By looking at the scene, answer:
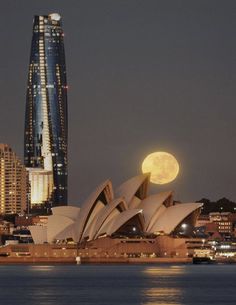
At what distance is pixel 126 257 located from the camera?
170 metres

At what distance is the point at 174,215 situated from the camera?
156625mm

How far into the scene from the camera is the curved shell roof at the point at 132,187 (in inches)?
5920

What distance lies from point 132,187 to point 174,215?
772 cm

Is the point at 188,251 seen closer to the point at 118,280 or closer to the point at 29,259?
the point at 29,259

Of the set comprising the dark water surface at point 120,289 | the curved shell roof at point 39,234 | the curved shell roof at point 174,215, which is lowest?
the dark water surface at point 120,289

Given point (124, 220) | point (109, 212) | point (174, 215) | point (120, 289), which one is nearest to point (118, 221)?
point (124, 220)

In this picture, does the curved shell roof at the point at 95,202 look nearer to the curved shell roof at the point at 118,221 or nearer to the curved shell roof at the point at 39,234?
the curved shell roof at the point at 118,221

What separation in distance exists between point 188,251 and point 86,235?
636 inches

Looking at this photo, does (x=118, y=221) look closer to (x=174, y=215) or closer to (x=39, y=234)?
(x=174, y=215)

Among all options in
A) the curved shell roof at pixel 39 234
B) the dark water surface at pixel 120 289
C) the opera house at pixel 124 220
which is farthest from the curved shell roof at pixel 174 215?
the dark water surface at pixel 120 289

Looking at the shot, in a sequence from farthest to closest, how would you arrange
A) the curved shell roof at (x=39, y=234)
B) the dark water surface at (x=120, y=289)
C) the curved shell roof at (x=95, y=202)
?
the curved shell roof at (x=39, y=234) < the curved shell roof at (x=95, y=202) < the dark water surface at (x=120, y=289)

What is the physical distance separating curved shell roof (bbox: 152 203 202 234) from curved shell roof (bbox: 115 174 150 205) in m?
4.92

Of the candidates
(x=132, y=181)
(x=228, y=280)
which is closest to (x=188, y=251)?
(x=132, y=181)

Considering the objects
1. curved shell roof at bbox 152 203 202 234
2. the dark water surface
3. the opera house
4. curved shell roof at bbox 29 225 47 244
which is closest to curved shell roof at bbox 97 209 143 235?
the opera house
